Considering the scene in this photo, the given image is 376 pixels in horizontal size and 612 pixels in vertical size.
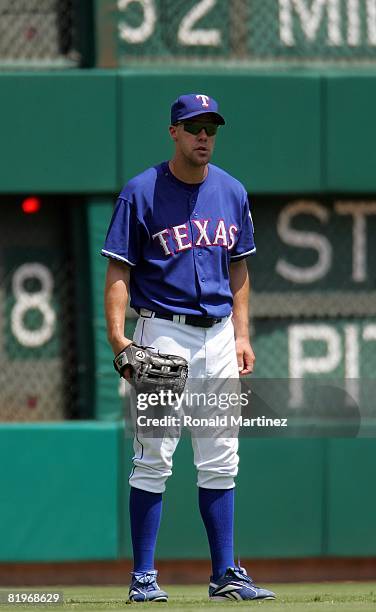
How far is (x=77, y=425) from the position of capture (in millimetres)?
7035

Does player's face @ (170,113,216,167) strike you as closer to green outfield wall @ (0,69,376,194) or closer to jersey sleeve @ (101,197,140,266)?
jersey sleeve @ (101,197,140,266)

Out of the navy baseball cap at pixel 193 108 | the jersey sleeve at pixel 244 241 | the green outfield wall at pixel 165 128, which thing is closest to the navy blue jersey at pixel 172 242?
the jersey sleeve at pixel 244 241

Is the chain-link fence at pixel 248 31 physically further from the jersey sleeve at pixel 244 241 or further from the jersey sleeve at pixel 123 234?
the jersey sleeve at pixel 123 234

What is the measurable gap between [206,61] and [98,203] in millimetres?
955

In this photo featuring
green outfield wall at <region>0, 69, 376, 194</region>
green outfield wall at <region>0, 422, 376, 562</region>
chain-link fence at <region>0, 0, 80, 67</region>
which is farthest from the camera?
chain-link fence at <region>0, 0, 80, 67</region>

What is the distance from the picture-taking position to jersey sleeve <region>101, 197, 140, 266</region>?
4.93 metres

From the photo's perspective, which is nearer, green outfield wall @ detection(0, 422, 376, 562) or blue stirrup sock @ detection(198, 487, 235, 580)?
blue stirrup sock @ detection(198, 487, 235, 580)

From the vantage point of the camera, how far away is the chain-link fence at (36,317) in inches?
286

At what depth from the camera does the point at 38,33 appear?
7285mm

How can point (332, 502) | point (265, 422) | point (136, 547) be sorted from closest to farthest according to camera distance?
point (136, 547), point (265, 422), point (332, 502)

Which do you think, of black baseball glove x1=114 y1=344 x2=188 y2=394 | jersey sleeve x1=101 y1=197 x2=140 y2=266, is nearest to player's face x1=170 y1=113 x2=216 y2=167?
jersey sleeve x1=101 y1=197 x2=140 y2=266

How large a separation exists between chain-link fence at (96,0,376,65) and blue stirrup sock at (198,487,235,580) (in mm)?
2984

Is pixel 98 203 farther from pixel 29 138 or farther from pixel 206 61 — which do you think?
pixel 206 61

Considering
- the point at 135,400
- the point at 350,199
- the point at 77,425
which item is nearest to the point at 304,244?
the point at 350,199
